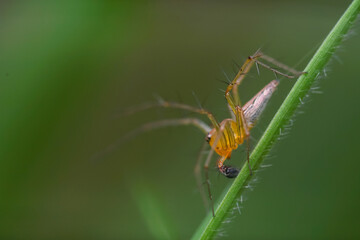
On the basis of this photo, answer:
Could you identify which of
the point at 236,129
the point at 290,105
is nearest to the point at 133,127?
the point at 236,129

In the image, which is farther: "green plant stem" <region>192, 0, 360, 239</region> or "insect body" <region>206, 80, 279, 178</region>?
"insect body" <region>206, 80, 279, 178</region>

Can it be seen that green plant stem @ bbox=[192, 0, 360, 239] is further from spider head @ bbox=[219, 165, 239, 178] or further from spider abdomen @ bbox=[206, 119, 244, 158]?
spider abdomen @ bbox=[206, 119, 244, 158]

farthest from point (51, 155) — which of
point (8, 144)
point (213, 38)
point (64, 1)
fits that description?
point (213, 38)

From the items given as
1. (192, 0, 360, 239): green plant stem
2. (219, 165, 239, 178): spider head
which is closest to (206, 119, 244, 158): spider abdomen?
(219, 165, 239, 178): spider head

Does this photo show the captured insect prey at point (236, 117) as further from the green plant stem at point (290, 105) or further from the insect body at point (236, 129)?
the green plant stem at point (290, 105)

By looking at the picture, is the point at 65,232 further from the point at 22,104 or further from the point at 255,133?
the point at 255,133

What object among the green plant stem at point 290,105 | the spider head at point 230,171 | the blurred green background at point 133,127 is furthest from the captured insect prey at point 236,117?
the blurred green background at point 133,127
